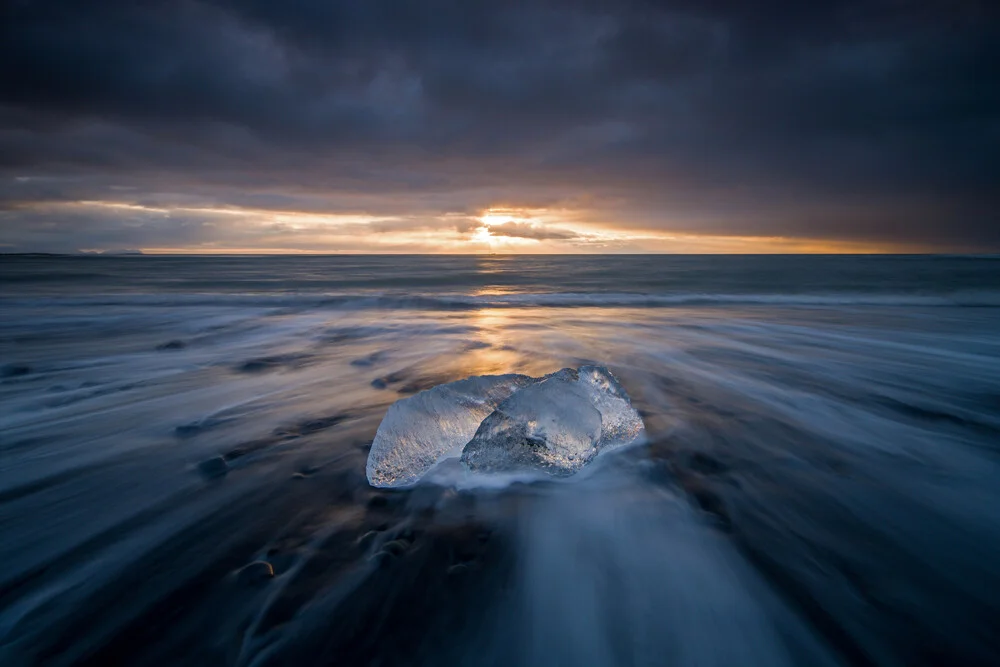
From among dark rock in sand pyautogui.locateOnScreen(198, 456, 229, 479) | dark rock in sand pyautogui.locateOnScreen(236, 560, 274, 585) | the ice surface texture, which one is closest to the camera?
dark rock in sand pyautogui.locateOnScreen(236, 560, 274, 585)

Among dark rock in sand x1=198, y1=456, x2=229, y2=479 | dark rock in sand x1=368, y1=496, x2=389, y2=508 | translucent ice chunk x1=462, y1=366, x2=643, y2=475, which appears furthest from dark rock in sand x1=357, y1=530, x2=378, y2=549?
dark rock in sand x1=198, y1=456, x2=229, y2=479

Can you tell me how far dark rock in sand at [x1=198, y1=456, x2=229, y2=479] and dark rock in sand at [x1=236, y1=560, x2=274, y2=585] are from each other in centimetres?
96

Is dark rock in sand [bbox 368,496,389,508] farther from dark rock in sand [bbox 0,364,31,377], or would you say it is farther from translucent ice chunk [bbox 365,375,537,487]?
dark rock in sand [bbox 0,364,31,377]

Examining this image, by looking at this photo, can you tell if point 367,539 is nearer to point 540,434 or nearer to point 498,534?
point 498,534

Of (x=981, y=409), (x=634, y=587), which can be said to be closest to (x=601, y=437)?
(x=634, y=587)

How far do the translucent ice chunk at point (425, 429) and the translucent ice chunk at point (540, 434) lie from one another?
7.9 inches

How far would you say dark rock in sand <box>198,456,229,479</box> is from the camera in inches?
97.2

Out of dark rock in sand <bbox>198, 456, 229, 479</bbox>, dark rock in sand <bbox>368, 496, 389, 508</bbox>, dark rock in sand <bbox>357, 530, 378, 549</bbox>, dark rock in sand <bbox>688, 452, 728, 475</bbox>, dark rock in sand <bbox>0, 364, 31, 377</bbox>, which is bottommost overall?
dark rock in sand <bbox>0, 364, 31, 377</bbox>

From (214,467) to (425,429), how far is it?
1.29m

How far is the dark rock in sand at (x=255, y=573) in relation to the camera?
1.65 meters

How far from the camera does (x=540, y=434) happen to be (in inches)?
91.4

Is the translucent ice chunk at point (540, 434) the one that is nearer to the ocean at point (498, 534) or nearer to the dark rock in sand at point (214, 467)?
the ocean at point (498, 534)

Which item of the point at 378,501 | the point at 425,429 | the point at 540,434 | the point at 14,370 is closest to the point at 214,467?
the point at 378,501

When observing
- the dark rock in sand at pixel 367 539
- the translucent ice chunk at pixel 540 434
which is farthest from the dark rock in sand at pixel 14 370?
the translucent ice chunk at pixel 540 434
